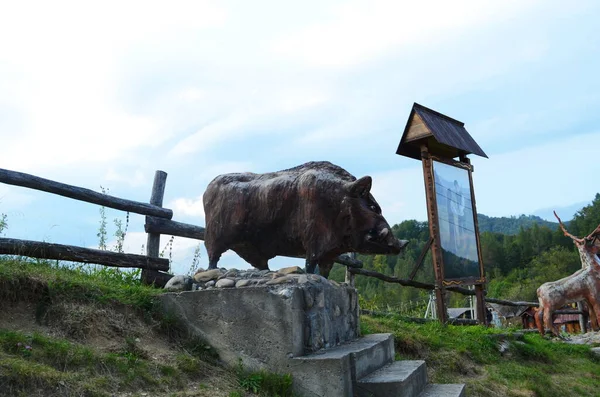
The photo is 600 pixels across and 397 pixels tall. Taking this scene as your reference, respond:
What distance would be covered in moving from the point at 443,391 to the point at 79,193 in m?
4.29

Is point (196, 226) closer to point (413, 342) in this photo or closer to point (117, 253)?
point (117, 253)

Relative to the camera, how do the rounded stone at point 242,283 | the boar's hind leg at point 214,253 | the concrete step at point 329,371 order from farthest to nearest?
1. the boar's hind leg at point 214,253
2. the rounded stone at point 242,283
3. the concrete step at point 329,371

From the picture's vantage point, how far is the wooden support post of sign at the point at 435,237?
8.84 m

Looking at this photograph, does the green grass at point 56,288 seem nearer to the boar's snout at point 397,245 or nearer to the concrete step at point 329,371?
the concrete step at point 329,371

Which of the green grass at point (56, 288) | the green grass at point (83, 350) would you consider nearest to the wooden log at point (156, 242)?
the green grass at point (83, 350)

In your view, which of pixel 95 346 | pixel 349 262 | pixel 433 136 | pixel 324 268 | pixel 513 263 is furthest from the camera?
pixel 513 263

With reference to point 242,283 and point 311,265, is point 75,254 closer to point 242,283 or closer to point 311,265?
point 242,283

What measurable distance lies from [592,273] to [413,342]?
6730 millimetres

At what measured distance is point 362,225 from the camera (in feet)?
15.9

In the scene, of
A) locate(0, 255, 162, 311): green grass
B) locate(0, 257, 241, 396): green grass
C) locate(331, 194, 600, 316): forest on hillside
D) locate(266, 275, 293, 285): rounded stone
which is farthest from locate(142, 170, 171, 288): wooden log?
locate(331, 194, 600, 316): forest on hillside

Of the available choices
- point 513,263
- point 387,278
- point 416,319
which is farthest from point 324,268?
point 513,263

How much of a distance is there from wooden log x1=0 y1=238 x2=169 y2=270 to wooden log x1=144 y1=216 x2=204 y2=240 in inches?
23.2

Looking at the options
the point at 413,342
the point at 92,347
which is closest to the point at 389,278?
the point at 413,342

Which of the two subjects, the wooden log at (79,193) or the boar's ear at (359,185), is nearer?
the boar's ear at (359,185)
